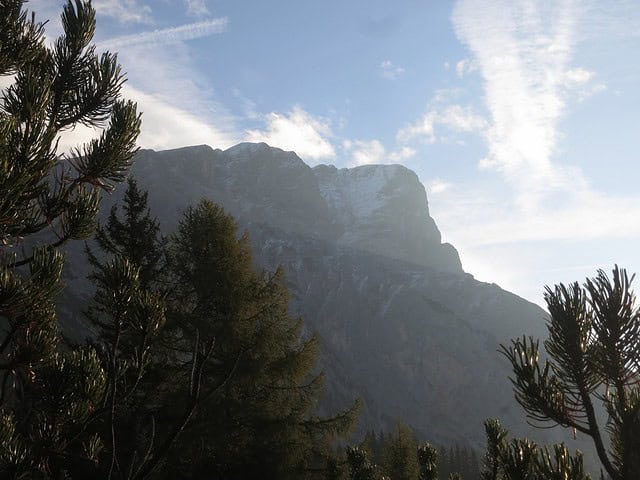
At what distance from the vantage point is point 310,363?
446 inches

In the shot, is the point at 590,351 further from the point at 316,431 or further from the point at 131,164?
the point at 316,431

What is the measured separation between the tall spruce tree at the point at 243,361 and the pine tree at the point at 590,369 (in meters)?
7.53

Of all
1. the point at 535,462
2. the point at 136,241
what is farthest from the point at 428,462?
the point at 136,241

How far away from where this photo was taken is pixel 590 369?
2545mm

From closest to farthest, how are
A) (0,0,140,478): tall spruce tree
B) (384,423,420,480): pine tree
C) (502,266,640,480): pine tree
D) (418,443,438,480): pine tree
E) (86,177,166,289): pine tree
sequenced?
1. (502,266,640,480): pine tree
2. (0,0,140,478): tall spruce tree
3. (418,443,438,480): pine tree
4. (86,177,166,289): pine tree
5. (384,423,420,480): pine tree

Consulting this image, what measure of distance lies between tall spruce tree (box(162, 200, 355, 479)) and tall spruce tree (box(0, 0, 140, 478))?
5.82 m

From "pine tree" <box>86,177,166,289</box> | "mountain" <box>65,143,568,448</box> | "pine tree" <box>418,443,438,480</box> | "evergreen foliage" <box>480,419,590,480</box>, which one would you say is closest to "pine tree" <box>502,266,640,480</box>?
"evergreen foliage" <box>480,419,590,480</box>

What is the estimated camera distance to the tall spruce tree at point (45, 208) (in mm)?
2955

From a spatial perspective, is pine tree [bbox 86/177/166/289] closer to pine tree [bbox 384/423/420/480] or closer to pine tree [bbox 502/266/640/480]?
pine tree [bbox 502/266/640/480]

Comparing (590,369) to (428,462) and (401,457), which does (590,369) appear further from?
(401,457)

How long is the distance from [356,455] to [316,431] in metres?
1.46

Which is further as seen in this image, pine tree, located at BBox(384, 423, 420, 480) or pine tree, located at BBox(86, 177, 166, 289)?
pine tree, located at BBox(384, 423, 420, 480)

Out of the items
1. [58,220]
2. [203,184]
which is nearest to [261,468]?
[58,220]

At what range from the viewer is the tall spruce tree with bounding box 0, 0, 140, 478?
2.96 metres
